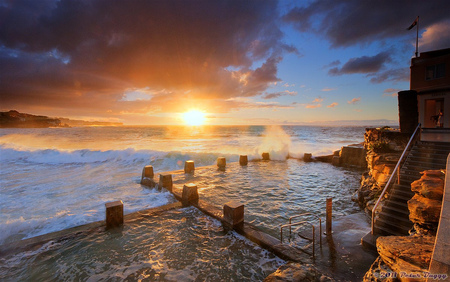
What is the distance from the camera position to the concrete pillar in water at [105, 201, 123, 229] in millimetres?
7423

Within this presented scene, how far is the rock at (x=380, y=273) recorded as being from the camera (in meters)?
3.24

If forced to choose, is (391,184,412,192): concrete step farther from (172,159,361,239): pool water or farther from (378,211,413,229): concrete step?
(172,159,361,239): pool water

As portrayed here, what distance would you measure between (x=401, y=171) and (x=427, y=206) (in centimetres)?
434

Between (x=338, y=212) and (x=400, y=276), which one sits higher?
(x=400, y=276)

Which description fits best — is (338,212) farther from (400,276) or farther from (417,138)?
(400,276)

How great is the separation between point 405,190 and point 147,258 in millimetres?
9275

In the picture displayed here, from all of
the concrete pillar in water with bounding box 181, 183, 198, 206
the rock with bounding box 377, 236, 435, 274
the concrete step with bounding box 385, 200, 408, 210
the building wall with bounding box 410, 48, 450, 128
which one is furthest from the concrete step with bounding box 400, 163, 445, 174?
the building wall with bounding box 410, 48, 450, 128

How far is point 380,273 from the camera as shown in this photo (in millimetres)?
3508

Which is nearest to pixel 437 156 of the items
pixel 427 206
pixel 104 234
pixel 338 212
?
pixel 338 212

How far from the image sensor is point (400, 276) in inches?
115

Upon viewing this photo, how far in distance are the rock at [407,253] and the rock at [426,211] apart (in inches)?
34.5

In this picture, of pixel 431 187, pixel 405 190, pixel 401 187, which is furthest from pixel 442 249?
pixel 401 187

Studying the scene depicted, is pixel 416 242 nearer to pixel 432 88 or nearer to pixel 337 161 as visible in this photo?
pixel 337 161

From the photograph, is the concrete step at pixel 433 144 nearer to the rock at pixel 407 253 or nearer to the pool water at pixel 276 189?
the pool water at pixel 276 189
